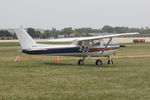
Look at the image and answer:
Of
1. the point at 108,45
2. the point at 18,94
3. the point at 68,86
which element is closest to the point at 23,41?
the point at 108,45

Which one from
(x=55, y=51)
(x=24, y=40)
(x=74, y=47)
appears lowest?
(x=55, y=51)

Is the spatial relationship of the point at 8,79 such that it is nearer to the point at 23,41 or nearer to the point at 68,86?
the point at 68,86

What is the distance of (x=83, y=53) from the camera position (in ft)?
76.9

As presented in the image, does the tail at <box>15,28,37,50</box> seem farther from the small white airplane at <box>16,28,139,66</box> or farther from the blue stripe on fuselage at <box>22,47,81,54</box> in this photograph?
the blue stripe on fuselage at <box>22,47,81,54</box>

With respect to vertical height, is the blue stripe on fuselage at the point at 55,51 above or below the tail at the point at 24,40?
below

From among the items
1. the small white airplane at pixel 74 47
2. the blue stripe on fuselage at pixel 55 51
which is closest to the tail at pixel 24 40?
the small white airplane at pixel 74 47

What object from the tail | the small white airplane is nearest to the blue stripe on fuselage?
the small white airplane

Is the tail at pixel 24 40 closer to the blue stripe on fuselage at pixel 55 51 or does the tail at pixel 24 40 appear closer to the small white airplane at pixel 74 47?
the small white airplane at pixel 74 47

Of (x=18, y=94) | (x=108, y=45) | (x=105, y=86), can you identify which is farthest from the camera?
(x=108, y=45)

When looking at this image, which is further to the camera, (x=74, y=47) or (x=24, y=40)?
(x=74, y=47)

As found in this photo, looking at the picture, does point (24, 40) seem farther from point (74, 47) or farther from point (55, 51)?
point (74, 47)

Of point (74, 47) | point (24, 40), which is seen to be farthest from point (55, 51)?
point (24, 40)

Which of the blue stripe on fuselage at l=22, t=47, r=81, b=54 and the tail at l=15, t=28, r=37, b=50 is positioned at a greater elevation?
the tail at l=15, t=28, r=37, b=50

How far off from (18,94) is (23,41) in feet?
38.1
